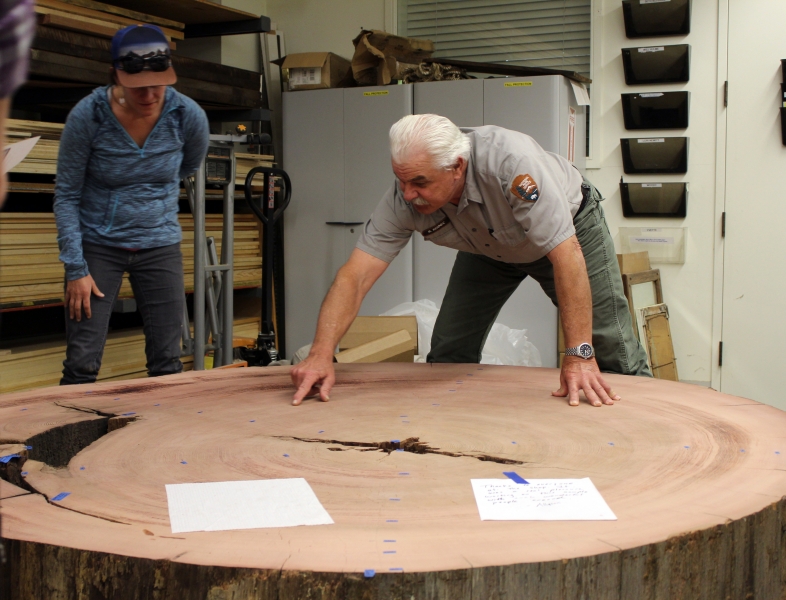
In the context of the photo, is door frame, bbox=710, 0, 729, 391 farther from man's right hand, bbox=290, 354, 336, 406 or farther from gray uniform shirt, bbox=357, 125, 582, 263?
man's right hand, bbox=290, 354, 336, 406

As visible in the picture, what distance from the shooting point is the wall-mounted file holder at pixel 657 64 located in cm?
478

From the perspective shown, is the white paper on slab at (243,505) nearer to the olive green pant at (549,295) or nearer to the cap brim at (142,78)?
the olive green pant at (549,295)

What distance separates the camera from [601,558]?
1096 mm

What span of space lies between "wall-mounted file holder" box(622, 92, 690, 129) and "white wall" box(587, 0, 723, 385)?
6 centimetres

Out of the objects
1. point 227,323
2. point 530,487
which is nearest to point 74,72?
point 227,323

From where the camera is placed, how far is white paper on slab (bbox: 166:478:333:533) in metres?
1.18

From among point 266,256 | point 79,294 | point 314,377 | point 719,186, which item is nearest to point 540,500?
point 314,377

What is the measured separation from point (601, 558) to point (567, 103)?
13.0 feet

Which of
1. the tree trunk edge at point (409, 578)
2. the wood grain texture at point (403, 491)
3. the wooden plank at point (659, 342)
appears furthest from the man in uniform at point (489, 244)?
the wooden plank at point (659, 342)

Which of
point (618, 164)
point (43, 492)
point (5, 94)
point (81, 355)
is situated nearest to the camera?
point (5, 94)

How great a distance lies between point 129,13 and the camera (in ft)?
13.5

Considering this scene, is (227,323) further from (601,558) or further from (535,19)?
(601,558)

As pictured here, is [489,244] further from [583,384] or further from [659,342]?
[659,342]

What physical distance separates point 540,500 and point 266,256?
363 centimetres
